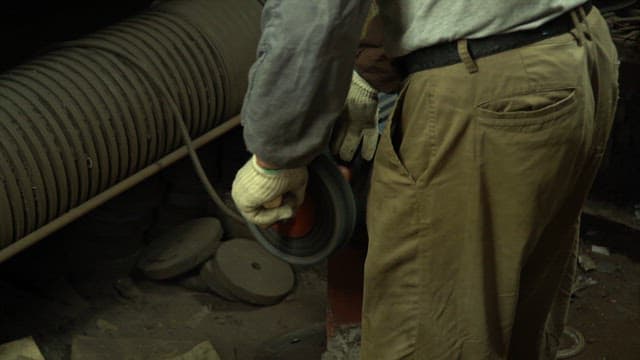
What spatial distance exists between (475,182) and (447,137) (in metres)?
0.12

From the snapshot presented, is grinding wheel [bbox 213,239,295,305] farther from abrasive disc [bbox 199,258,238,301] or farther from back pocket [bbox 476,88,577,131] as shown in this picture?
back pocket [bbox 476,88,577,131]

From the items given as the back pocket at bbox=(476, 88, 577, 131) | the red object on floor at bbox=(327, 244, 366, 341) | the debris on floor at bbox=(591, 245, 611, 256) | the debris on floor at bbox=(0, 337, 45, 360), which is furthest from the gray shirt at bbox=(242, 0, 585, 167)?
the debris on floor at bbox=(591, 245, 611, 256)

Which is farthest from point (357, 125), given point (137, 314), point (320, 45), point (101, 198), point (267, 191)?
point (137, 314)

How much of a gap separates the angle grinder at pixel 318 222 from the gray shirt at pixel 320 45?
425 mm

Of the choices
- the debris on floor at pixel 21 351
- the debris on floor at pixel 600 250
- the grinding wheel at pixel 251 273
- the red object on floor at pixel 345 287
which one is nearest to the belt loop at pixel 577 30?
the red object on floor at pixel 345 287

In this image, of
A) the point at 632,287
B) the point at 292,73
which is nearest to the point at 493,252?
the point at 292,73

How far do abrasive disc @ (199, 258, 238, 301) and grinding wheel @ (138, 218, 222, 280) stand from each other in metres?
0.04

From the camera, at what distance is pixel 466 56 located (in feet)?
6.18

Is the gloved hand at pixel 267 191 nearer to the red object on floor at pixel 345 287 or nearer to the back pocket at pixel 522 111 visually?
the back pocket at pixel 522 111

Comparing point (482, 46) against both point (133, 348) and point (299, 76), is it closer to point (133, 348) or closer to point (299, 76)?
point (299, 76)

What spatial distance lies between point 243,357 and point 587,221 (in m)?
1.78

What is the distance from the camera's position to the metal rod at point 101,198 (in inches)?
120

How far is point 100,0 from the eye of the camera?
14.0ft

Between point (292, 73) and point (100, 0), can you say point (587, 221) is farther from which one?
point (292, 73)
